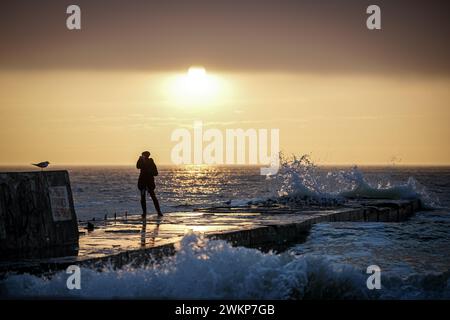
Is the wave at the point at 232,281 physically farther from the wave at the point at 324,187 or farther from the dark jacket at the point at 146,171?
the wave at the point at 324,187

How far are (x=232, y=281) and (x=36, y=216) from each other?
3.86 meters

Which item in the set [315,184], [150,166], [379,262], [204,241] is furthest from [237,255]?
[315,184]

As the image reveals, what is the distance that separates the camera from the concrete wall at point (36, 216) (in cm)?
1369

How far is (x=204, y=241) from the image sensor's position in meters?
13.8

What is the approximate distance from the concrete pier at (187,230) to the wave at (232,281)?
408 millimetres

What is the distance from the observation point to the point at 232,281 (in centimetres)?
1240

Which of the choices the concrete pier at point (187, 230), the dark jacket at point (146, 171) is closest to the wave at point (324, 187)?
the concrete pier at point (187, 230)

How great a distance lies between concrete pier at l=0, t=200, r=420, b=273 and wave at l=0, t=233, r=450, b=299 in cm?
41

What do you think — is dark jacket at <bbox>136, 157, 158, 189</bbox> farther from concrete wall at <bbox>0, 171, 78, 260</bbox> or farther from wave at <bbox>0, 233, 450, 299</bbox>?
wave at <bbox>0, 233, 450, 299</bbox>

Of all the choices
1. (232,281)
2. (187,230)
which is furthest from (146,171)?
(232,281)

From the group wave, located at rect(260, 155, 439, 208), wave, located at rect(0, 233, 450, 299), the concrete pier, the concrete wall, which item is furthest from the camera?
wave, located at rect(260, 155, 439, 208)

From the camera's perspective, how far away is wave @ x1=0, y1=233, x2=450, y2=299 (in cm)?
1175

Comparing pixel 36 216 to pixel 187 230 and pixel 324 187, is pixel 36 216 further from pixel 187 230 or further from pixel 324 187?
pixel 324 187

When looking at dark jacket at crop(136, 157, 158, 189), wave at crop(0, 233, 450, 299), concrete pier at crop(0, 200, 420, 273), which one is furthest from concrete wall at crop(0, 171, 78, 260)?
dark jacket at crop(136, 157, 158, 189)
